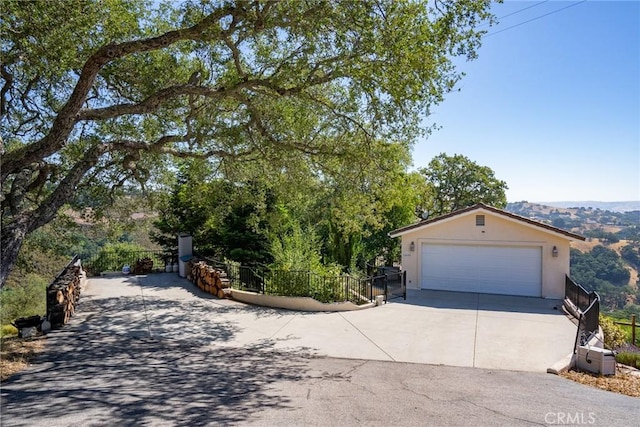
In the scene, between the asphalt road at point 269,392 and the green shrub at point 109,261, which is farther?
the green shrub at point 109,261

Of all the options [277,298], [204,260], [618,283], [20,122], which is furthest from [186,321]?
[618,283]

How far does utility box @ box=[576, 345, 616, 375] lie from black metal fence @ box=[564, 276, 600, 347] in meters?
0.50

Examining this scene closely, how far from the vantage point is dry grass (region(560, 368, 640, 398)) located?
575cm

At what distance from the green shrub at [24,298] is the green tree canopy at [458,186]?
83.6 feet

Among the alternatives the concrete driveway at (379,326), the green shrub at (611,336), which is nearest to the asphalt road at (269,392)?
the concrete driveway at (379,326)

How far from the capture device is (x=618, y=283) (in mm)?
38281

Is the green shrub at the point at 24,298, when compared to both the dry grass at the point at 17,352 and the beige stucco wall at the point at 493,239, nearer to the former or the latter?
the dry grass at the point at 17,352

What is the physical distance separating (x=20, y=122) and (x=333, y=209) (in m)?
9.05

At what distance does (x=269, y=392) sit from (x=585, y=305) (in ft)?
28.6

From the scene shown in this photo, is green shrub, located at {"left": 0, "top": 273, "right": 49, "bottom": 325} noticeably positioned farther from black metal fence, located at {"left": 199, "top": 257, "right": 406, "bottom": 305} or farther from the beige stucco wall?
the beige stucco wall

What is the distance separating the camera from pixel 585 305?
9.73m

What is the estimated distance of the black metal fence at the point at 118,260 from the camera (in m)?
17.3

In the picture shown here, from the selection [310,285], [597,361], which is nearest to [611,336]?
[597,361]

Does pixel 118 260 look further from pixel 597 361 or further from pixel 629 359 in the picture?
pixel 629 359
